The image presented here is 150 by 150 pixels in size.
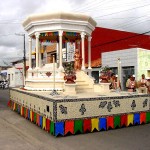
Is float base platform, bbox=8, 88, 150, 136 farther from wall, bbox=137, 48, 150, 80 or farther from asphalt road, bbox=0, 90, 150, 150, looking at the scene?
wall, bbox=137, 48, 150, 80

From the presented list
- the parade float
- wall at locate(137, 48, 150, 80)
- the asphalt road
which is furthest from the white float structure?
wall at locate(137, 48, 150, 80)

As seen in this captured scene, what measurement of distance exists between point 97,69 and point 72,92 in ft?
69.5

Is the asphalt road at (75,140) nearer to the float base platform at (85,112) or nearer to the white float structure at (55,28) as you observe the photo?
the float base platform at (85,112)

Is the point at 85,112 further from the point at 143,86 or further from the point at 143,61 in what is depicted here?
the point at 143,61

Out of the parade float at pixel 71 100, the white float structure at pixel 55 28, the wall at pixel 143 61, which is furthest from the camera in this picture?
the wall at pixel 143 61

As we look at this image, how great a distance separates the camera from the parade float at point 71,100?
→ 8.83 metres

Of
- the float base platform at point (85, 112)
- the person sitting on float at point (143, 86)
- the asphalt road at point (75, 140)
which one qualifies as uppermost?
the person sitting on float at point (143, 86)

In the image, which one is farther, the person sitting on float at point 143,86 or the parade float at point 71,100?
the person sitting on float at point 143,86

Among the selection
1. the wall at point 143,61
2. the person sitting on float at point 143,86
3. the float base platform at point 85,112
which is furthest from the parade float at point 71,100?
the wall at point 143,61

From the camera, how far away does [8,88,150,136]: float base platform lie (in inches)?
342

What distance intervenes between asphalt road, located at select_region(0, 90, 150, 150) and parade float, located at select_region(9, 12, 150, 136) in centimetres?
35

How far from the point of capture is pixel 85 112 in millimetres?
9125

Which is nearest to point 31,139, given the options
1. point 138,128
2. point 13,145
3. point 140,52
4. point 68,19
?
point 13,145

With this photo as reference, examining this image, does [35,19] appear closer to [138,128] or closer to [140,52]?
[138,128]
